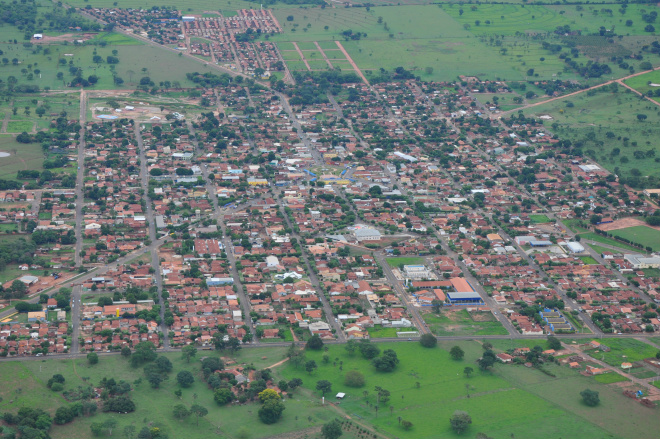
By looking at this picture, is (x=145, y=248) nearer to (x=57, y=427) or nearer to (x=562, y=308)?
(x=57, y=427)

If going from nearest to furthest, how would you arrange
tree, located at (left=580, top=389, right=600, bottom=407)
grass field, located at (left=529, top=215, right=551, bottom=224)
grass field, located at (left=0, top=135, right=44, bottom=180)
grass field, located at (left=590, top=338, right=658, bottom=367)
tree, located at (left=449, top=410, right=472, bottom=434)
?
tree, located at (left=449, top=410, right=472, bottom=434)
tree, located at (left=580, top=389, right=600, bottom=407)
grass field, located at (left=590, top=338, right=658, bottom=367)
grass field, located at (left=529, top=215, right=551, bottom=224)
grass field, located at (left=0, top=135, right=44, bottom=180)

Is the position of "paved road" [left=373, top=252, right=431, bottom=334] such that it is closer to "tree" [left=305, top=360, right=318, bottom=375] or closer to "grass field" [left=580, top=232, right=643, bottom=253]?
"tree" [left=305, top=360, right=318, bottom=375]

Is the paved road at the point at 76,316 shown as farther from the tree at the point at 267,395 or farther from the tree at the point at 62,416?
the tree at the point at 267,395

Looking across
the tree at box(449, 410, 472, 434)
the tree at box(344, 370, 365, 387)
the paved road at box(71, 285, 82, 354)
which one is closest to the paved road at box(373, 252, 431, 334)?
the tree at box(344, 370, 365, 387)

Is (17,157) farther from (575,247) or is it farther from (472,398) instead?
(472,398)

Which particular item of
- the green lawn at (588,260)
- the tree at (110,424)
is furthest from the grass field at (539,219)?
the tree at (110,424)


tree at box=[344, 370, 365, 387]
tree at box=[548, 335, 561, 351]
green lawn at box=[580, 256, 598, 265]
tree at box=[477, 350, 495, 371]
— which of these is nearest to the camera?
tree at box=[344, 370, 365, 387]
